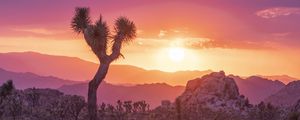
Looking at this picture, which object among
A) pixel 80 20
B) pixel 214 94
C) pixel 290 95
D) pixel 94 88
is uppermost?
pixel 80 20

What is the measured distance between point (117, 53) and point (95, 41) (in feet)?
7.40

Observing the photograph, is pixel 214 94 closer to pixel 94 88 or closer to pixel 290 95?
pixel 94 88

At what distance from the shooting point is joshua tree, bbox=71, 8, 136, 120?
123 feet

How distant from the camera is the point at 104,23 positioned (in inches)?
1517

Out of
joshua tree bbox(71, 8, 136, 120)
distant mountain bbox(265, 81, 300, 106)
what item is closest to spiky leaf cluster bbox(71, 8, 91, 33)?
joshua tree bbox(71, 8, 136, 120)

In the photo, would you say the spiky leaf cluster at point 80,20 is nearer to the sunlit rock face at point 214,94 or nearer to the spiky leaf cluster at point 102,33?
the spiky leaf cluster at point 102,33

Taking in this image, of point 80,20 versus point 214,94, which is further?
point 214,94

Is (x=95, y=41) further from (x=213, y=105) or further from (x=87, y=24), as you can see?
(x=213, y=105)

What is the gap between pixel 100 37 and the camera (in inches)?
1471

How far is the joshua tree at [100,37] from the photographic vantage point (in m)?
37.4

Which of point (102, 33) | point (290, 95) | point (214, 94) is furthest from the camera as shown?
point (290, 95)

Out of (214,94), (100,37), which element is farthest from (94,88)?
(214,94)

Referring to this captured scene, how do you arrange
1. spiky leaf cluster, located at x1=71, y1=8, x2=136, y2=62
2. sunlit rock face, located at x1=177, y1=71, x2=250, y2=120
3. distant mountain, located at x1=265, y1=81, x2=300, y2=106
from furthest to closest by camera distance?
distant mountain, located at x1=265, y1=81, x2=300, y2=106
sunlit rock face, located at x1=177, y1=71, x2=250, y2=120
spiky leaf cluster, located at x1=71, y1=8, x2=136, y2=62

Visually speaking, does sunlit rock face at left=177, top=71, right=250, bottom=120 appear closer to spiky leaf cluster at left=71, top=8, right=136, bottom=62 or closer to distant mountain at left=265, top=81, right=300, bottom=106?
spiky leaf cluster at left=71, top=8, right=136, bottom=62
